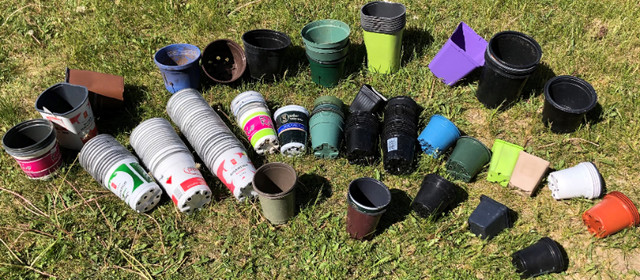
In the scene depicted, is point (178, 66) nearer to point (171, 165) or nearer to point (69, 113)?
point (69, 113)

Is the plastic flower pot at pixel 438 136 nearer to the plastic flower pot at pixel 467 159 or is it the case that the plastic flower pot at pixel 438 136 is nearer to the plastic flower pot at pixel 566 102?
the plastic flower pot at pixel 467 159

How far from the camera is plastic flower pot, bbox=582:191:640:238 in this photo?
3.20 metres

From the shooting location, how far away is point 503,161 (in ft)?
11.6

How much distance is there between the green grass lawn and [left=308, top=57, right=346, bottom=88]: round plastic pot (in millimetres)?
87

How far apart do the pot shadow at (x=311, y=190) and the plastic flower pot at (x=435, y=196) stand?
70cm

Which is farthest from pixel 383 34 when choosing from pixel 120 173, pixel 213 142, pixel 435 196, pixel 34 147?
pixel 34 147

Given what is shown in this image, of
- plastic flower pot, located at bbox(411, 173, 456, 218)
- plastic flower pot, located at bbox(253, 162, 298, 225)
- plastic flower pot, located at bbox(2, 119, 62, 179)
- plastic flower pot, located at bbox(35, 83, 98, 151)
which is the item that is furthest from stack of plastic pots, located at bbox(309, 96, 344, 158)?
plastic flower pot, located at bbox(2, 119, 62, 179)

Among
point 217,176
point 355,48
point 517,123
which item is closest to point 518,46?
point 517,123

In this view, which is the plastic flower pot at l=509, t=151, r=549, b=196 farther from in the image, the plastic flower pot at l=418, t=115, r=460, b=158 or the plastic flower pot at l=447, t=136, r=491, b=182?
the plastic flower pot at l=418, t=115, r=460, b=158

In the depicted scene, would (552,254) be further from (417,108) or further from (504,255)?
(417,108)

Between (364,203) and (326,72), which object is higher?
(326,72)

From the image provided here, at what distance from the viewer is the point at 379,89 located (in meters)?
4.51

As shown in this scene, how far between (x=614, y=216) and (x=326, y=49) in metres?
2.55

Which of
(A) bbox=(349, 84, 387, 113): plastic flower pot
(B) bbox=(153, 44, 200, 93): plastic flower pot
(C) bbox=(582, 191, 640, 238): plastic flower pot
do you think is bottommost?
(C) bbox=(582, 191, 640, 238): plastic flower pot
